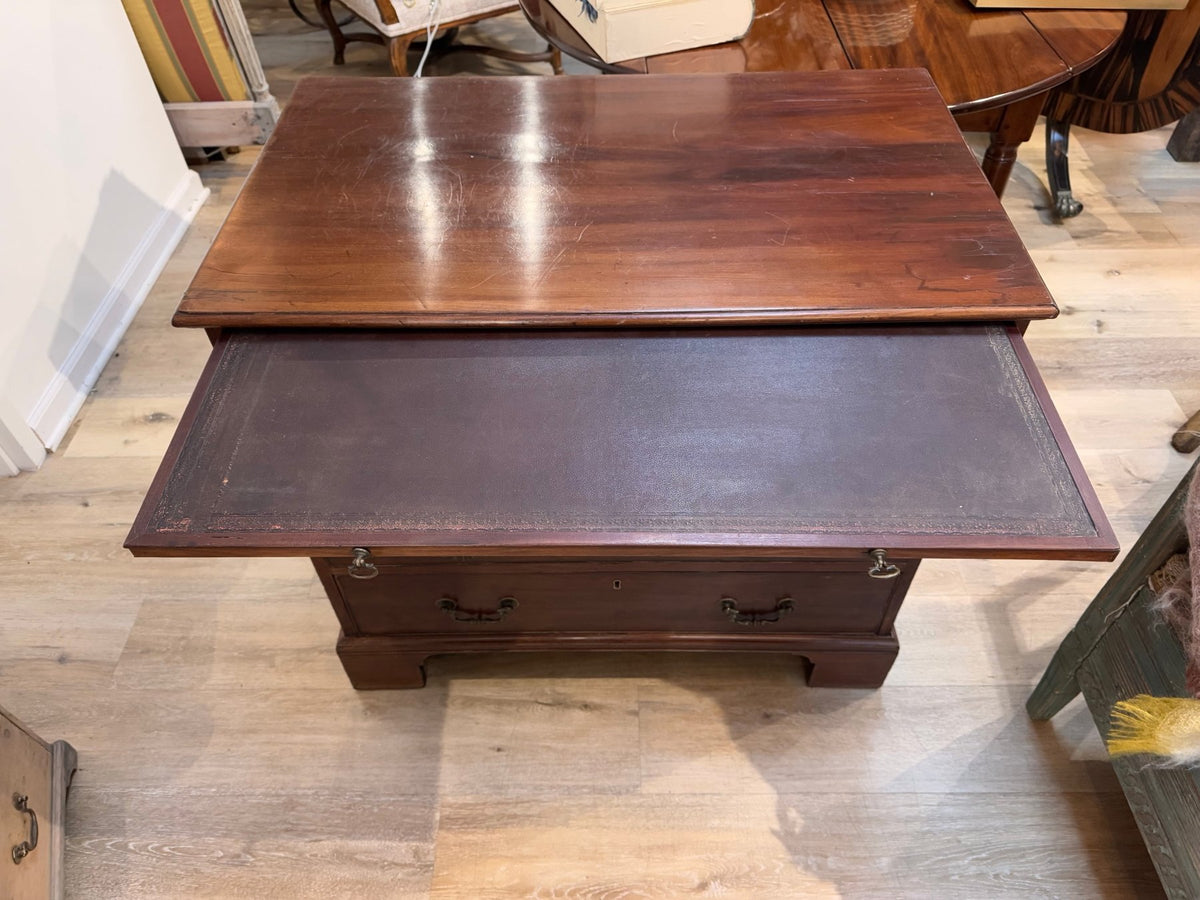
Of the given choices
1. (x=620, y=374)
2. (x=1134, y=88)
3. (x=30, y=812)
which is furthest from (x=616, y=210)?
(x=1134, y=88)

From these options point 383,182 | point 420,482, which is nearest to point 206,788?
point 420,482

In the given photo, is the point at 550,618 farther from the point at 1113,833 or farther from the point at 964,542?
the point at 1113,833

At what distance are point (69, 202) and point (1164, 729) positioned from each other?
2.09 meters

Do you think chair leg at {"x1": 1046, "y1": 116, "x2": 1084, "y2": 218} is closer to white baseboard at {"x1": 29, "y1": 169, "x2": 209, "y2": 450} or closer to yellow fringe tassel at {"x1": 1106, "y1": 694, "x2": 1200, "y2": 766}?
yellow fringe tassel at {"x1": 1106, "y1": 694, "x2": 1200, "y2": 766}

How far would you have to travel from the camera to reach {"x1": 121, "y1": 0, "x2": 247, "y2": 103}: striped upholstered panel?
2152mm

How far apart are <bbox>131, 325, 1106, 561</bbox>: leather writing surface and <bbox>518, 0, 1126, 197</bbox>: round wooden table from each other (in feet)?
2.19

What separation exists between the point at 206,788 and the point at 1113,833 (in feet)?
4.46

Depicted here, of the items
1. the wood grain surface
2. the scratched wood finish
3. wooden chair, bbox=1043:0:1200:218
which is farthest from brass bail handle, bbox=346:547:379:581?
wooden chair, bbox=1043:0:1200:218

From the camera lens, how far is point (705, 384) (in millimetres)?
1007

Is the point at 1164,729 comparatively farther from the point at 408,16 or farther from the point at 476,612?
the point at 408,16

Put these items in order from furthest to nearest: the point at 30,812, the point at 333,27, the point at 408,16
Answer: the point at 333,27 → the point at 408,16 → the point at 30,812

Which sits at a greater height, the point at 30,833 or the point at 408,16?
the point at 408,16

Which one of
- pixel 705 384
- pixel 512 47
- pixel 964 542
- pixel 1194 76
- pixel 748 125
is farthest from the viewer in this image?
pixel 512 47

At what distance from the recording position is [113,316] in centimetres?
193
